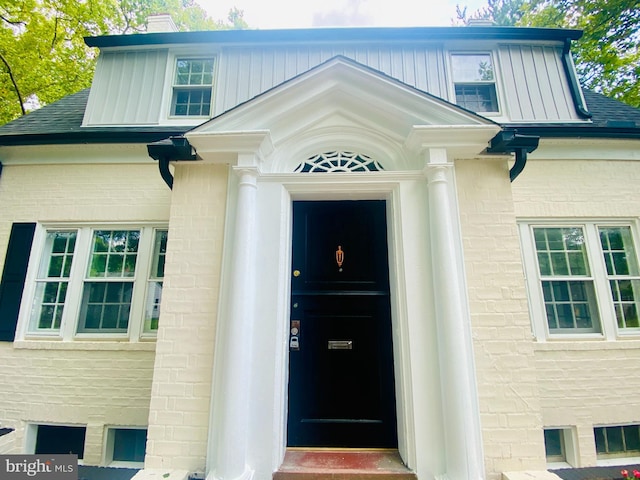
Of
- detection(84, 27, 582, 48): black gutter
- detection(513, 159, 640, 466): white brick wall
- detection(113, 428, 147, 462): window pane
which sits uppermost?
detection(84, 27, 582, 48): black gutter

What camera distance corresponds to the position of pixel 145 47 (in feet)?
18.4

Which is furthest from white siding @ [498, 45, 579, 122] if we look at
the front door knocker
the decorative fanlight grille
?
the front door knocker

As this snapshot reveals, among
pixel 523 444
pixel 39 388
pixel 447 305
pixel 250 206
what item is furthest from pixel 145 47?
pixel 523 444

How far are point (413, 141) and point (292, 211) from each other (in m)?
1.61

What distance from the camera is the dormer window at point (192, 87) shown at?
537 cm

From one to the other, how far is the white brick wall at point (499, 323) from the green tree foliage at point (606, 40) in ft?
19.6

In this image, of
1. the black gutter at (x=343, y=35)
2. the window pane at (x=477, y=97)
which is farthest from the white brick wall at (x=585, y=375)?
the black gutter at (x=343, y=35)

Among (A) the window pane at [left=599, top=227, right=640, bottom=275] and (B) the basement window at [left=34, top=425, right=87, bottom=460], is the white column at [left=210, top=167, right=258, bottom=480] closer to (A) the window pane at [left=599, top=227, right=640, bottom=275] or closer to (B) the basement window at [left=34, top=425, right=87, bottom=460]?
(B) the basement window at [left=34, top=425, right=87, bottom=460]

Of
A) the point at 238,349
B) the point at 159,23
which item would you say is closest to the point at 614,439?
the point at 238,349

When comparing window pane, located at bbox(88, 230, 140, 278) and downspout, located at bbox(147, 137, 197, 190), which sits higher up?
downspout, located at bbox(147, 137, 197, 190)

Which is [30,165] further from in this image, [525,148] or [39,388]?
[525,148]

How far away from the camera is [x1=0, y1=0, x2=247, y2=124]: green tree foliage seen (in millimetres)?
8336

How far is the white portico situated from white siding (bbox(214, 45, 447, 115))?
7.49 ft

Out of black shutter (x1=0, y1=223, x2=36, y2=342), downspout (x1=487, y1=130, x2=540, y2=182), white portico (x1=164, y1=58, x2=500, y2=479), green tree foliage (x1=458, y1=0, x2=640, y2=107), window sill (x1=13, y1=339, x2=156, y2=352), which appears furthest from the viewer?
green tree foliage (x1=458, y1=0, x2=640, y2=107)
